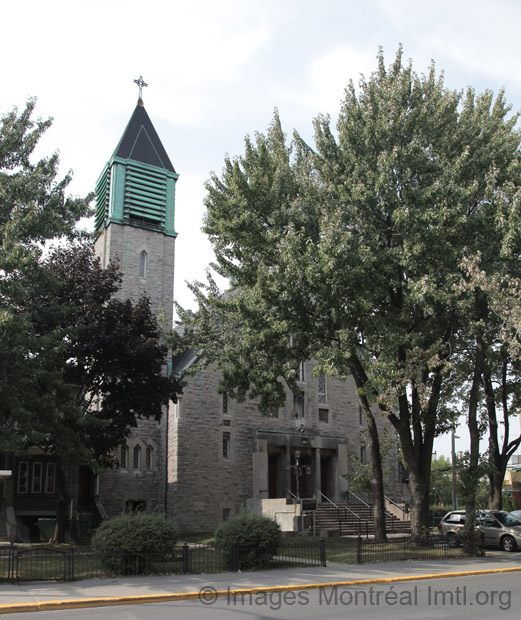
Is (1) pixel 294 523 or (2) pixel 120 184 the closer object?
(1) pixel 294 523

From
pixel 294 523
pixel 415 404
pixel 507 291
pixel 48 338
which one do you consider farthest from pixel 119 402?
pixel 507 291

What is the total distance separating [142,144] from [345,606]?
34031mm

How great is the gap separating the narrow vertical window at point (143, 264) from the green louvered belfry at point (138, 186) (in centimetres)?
178

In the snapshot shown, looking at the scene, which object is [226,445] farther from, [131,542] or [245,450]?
[131,542]

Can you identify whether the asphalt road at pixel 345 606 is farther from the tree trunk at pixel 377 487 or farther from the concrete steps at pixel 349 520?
the concrete steps at pixel 349 520

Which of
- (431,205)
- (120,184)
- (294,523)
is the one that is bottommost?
(294,523)

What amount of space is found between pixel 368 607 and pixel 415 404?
448 inches

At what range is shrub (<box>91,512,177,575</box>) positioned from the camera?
48.9ft

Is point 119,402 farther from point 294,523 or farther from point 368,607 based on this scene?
point 368,607

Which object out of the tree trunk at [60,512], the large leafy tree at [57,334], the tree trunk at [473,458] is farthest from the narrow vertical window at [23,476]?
the tree trunk at [473,458]

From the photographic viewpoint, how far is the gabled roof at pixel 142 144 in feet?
127

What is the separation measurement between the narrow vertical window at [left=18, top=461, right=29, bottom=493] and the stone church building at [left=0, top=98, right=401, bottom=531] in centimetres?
5

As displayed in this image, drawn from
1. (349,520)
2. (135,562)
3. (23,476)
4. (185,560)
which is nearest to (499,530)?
(349,520)

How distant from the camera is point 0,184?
19312 millimetres
